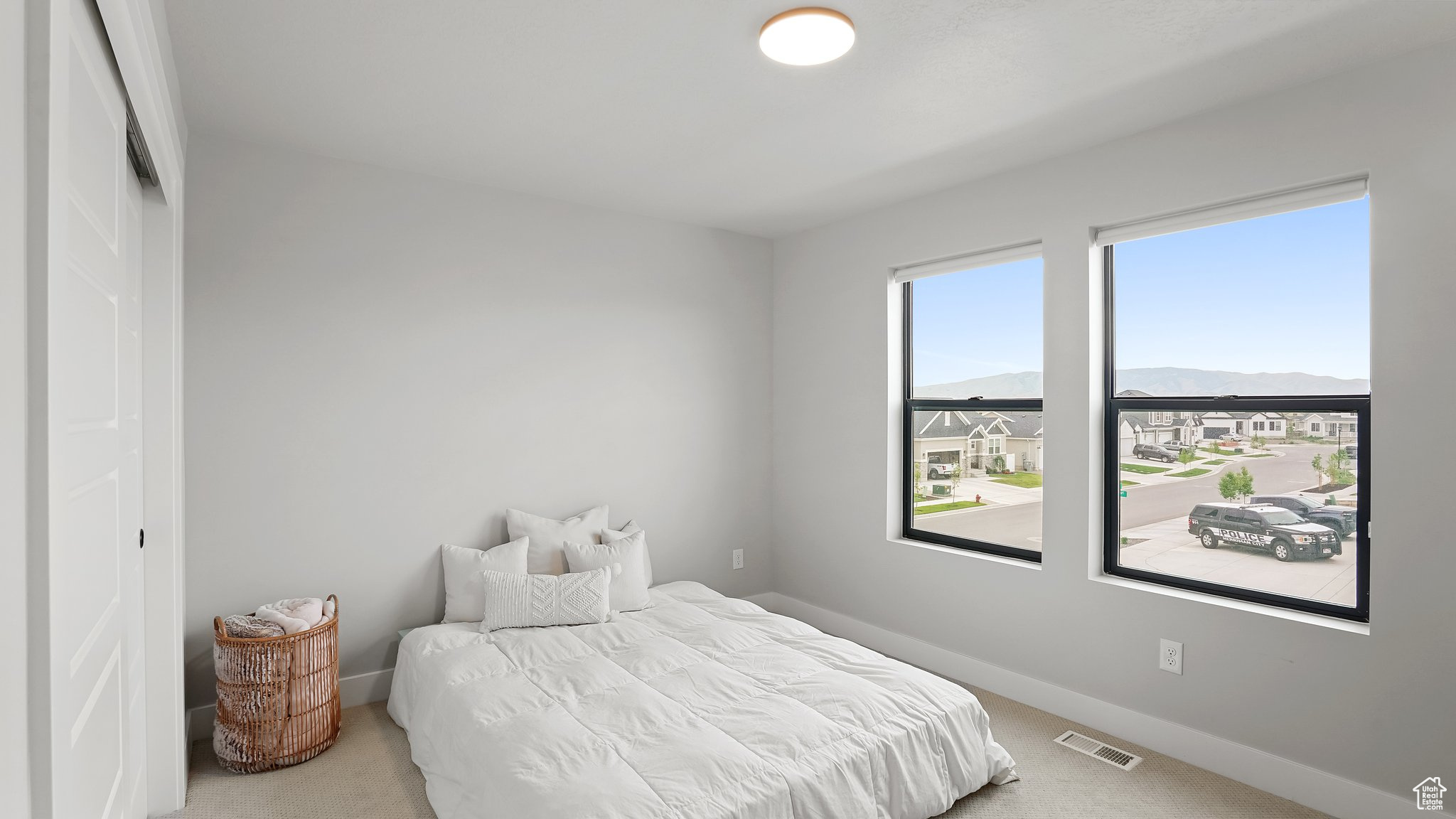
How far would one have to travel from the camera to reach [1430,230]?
7.54ft

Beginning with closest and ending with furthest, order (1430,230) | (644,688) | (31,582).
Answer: (31,582) → (1430,230) → (644,688)

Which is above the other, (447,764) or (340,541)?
(340,541)

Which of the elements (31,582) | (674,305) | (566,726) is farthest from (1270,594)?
(31,582)

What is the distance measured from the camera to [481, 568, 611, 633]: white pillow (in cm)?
328

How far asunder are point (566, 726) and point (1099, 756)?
6.82 ft

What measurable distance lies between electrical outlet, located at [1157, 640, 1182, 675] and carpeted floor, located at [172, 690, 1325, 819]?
1.14ft

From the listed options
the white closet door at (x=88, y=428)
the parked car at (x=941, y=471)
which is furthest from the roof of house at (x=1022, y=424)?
the white closet door at (x=88, y=428)

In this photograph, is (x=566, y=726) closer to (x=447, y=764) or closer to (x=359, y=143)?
(x=447, y=764)

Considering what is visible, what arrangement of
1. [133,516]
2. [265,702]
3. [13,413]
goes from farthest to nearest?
[265,702]
[133,516]
[13,413]

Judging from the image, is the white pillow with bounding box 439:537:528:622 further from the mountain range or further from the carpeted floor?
the mountain range

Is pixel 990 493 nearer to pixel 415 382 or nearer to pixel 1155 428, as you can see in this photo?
pixel 1155 428

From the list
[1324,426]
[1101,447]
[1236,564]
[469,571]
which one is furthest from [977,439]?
[469,571]

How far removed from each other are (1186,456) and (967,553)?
1123 mm

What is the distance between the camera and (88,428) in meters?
1.36
